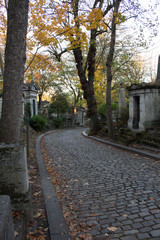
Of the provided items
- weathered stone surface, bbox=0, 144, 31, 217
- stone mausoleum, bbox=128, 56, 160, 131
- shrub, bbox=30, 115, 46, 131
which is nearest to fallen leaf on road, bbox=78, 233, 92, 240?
weathered stone surface, bbox=0, 144, 31, 217

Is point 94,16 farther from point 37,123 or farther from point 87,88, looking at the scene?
point 37,123

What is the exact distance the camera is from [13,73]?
3.62 meters

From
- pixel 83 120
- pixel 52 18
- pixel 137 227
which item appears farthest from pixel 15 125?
pixel 83 120

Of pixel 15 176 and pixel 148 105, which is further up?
pixel 148 105

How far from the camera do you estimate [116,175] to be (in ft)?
18.6

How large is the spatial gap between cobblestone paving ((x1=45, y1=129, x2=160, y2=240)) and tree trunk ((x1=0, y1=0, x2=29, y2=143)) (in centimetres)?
184

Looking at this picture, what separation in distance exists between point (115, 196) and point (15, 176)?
213cm

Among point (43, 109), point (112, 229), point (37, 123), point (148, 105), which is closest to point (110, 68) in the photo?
point (148, 105)

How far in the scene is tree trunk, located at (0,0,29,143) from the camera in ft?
11.8

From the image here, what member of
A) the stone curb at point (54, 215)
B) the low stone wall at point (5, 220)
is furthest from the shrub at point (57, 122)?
the low stone wall at point (5, 220)

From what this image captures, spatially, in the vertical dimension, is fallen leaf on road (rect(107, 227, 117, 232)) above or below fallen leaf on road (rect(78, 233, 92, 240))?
above

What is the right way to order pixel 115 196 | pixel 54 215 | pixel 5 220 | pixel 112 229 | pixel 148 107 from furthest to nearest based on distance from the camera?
pixel 148 107 → pixel 115 196 → pixel 54 215 → pixel 112 229 → pixel 5 220

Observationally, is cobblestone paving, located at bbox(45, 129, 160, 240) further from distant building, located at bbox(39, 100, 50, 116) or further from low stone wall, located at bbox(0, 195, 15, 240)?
distant building, located at bbox(39, 100, 50, 116)

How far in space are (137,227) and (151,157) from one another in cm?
489
